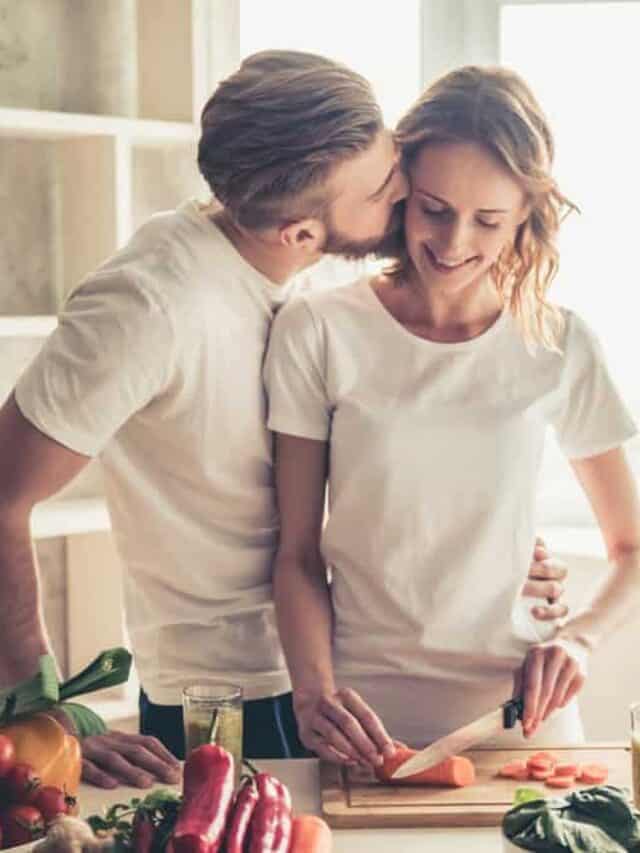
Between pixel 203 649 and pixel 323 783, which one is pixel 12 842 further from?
pixel 203 649

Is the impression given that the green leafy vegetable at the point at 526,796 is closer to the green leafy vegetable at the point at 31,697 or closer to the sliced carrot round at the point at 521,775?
the sliced carrot round at the point at 521,775

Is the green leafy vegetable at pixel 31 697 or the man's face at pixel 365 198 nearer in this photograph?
the green leafy vegetable at pixel 31 697

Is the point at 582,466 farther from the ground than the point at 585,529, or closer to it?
farther from the ground


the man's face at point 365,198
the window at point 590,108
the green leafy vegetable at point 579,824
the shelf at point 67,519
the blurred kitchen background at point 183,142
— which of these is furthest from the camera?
the window at point 590,108

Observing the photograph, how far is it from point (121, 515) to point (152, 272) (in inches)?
14.2

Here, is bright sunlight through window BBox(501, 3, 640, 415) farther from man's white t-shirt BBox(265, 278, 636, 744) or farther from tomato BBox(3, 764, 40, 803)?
tomato BBox(3, 764, 40, 803)

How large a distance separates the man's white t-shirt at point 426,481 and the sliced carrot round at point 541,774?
0.26 metres

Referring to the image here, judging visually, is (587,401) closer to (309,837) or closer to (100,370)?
→ (100,370)

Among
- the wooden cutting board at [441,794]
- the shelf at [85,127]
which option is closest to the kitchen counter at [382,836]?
the wooden cutting board at [441,794]

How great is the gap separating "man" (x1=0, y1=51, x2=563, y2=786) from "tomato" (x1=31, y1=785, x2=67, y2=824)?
0.29 meters

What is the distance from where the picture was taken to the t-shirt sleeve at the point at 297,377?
85.0 inches

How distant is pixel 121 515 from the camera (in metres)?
2.21

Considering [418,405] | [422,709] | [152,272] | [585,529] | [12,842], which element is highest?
[152,272]

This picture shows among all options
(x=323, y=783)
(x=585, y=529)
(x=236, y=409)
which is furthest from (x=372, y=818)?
(x=585, y=529)
